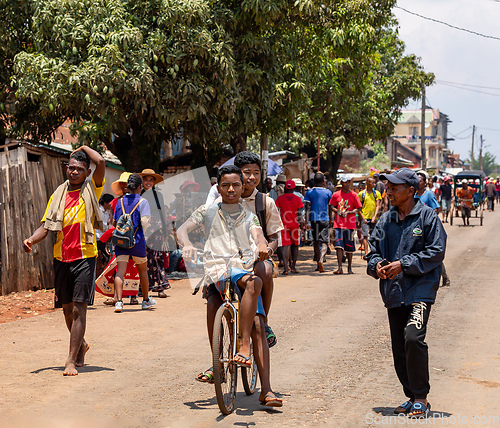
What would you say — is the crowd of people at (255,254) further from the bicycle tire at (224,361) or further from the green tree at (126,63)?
the green tree at (126,63)

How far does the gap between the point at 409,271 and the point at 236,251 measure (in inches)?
51.8

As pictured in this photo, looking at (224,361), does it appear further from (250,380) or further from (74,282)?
(74,282)

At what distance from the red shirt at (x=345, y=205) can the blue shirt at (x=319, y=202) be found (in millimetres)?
374

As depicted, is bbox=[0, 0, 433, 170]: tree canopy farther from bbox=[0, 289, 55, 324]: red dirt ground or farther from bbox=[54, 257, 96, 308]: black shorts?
bbox=[54, 257, 96, 308]: black shorts

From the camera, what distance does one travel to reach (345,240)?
46.3ft

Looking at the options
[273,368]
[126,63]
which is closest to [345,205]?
[126,63]

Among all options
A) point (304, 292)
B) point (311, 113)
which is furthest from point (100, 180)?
point (311, 113)

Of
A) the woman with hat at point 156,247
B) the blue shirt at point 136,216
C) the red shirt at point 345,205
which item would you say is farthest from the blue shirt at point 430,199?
the blue shirt at point 136,216

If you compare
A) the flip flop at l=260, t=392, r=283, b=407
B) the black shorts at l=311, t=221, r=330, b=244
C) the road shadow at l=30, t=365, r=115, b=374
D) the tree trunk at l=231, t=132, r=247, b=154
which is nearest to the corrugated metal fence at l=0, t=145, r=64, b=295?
the road shadow at l=30, t=365, r=115, b=374

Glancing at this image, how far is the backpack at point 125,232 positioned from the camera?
9547 mm

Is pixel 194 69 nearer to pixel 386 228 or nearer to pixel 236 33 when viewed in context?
pixel 236 33

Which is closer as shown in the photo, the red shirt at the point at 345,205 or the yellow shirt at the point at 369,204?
the red shirt at the point at 345,205

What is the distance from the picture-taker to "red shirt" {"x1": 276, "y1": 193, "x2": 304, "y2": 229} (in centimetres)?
1417

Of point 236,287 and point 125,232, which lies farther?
point 125,232
